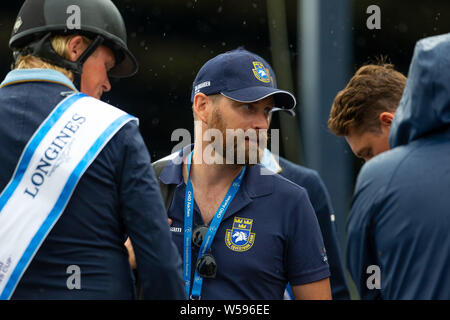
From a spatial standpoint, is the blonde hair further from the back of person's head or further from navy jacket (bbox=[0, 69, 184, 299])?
the back of person's head

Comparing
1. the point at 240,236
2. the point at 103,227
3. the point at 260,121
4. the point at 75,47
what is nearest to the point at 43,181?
the point at 103,227

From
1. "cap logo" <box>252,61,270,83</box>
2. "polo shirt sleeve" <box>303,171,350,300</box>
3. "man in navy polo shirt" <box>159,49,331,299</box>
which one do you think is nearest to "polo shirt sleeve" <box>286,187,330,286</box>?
"man in navy polo shirt" <box>159,49,331,299</box>

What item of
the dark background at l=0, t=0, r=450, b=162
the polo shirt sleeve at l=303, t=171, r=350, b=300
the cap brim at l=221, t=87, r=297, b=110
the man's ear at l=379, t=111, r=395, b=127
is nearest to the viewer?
the cap brim at l=221, t=87, r=297, b=110

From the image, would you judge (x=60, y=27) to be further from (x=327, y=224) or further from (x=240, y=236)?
(x=327, y=224)

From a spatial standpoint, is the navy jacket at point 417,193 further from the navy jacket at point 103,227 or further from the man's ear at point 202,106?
the man's ear at point 202,106

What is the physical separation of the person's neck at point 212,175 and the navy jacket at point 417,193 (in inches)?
35.3

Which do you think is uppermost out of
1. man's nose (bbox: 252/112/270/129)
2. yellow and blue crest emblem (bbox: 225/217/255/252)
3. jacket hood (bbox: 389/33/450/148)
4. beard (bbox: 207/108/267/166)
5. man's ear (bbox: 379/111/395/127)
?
jacket hood (bbox: 389/33/450/148)

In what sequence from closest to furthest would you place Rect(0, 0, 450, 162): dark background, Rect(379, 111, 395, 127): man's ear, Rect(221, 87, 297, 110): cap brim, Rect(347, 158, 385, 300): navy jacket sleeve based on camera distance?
Rect(347, 158, 385, 300): navy jacket sleeve → Rect(221, 87, 297, 110): cap brim → Rect(379, 111, 395, 127): man's ear → Rect(0, 0, 450, 162): dark background

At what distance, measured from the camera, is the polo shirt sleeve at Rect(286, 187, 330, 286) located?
2869 millimetres

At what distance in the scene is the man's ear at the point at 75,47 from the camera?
8.82ft

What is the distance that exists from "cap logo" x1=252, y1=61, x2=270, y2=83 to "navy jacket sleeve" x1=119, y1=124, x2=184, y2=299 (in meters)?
0.93

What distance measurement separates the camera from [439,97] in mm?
2225
